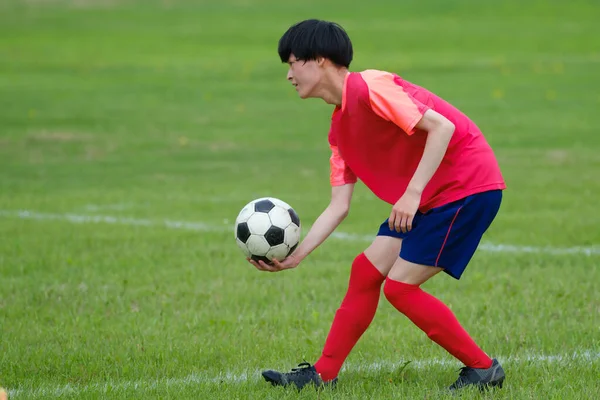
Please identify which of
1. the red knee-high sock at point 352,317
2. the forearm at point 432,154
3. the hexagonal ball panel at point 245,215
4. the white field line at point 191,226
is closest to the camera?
the forearm at point 432,154

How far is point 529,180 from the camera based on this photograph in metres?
11.8

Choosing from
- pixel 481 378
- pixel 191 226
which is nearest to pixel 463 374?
pixel 481 378

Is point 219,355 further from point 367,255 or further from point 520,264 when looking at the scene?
point 520,264

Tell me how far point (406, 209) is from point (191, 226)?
16.7 ft

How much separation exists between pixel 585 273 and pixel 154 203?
15.8ft

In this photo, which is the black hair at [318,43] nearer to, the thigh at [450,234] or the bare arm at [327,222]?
the bare arm at [327,222]

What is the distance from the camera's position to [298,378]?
5059 mm

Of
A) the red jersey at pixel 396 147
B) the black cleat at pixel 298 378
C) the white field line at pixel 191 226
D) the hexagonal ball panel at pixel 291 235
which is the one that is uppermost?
the red jersey at pixel 396 147

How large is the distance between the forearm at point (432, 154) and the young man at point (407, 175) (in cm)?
3

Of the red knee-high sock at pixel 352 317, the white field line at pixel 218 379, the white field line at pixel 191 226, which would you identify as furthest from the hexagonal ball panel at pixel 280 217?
the white field line at pixel 191 226

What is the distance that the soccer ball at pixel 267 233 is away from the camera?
16.7 feet

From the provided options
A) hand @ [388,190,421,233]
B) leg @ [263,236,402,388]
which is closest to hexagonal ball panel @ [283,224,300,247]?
leg @ [263,236,402,388]

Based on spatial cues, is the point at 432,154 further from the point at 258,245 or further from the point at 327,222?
the point at 258,245

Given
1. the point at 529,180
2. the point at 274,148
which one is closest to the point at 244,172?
the point at 274,148
